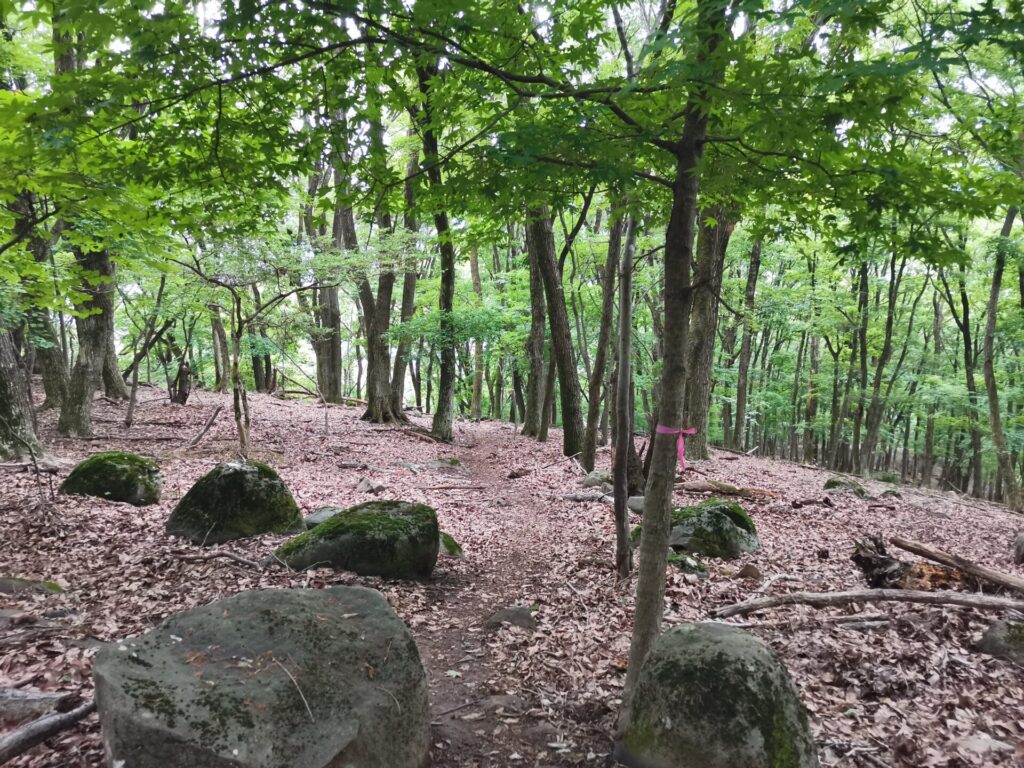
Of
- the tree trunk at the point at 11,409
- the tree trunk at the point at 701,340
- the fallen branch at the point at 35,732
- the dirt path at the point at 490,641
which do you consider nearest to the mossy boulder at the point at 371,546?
the dirt path at the point at 490,641

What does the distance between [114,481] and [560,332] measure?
28.7ft

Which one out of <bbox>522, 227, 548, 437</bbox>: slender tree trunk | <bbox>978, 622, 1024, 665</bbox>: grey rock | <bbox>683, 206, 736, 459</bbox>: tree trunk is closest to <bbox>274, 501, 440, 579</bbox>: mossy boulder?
<bbox>978, 622, 1024, 665</bbox>: grey rock

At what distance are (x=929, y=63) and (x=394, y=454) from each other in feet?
42.6

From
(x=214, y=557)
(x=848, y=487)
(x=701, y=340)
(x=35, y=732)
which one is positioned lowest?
(x=848, y=487)

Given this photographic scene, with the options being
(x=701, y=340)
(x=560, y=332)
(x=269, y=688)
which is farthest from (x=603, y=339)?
(x=269, y=688)

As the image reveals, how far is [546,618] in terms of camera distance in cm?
557

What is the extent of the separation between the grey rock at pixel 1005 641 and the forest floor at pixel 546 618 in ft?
0.38

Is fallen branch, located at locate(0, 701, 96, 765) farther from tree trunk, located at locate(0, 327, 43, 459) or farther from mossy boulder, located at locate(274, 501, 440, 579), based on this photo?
tree trunk, located at locate(0, 327, 43, 459)

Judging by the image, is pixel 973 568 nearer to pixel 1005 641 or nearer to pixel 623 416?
pixel 1005 641

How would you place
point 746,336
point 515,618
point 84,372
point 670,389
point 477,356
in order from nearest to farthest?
1. point 670,389
2. point 515,618
3. point 84,372
4. point 746,336
5. point 477,356

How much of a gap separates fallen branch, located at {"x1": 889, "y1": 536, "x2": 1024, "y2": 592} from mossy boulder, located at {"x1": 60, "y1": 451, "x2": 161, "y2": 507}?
926cm

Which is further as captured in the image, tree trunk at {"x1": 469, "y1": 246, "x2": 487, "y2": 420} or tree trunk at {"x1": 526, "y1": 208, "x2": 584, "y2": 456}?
tree trunk at {"x1": 469, "y1": 246, "x2": 487, "y2": 420}

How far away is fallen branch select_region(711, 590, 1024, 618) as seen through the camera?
466 cm

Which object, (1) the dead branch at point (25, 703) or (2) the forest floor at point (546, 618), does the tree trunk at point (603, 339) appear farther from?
(1) the dead branch at point (25, 703)
